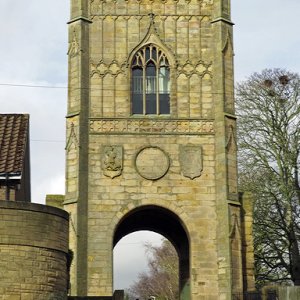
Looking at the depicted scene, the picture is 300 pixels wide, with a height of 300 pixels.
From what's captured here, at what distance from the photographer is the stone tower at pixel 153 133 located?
34312 mm

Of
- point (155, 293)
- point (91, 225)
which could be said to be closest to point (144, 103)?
point (91, 225)

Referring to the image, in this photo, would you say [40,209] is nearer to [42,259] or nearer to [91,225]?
[42,259]

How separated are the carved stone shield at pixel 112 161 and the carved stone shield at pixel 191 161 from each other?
2.40 m

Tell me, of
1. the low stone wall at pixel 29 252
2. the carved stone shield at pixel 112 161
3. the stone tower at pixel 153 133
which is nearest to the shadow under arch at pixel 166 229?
the stone tower at pixel 153 133

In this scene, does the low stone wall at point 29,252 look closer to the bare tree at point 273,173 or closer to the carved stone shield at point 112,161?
the carved stone shield at point 112,161

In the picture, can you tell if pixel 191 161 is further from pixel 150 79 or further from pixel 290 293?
pixel 290 293

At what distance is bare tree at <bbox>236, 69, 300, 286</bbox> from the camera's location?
41.3 metres

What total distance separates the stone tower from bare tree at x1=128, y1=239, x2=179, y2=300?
35336 mm

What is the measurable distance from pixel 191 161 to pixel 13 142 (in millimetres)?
7641

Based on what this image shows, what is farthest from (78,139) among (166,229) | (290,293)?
(290,293)

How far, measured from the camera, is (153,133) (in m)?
35.4

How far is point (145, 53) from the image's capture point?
3628 centimetres

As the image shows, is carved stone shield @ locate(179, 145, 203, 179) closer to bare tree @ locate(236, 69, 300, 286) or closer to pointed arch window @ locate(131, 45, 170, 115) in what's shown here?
pointed arch window @ locate(131, 45, 170, 115)

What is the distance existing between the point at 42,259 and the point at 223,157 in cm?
1325
